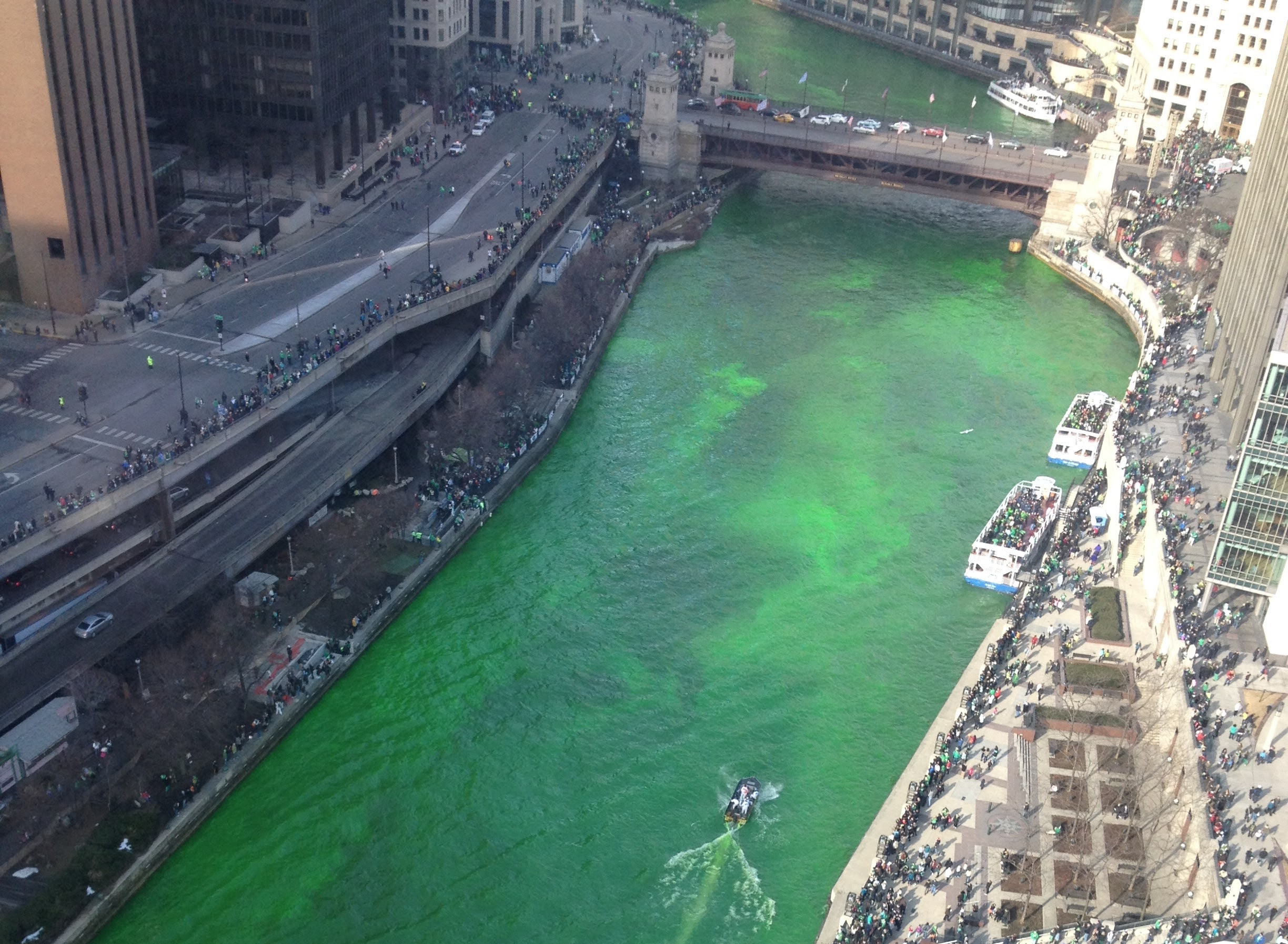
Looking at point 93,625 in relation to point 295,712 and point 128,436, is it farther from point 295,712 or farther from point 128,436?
point 128,436

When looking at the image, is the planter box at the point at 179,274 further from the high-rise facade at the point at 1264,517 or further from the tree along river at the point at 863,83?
the tree along river at the point at 863,83

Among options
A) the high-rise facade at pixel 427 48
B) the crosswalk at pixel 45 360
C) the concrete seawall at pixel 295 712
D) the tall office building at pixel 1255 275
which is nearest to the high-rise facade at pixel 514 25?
the high-rise facade at pixel 427 48

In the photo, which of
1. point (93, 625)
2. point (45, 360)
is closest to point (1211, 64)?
point (45, 360)

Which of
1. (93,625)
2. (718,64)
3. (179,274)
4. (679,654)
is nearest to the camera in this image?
(93,625)

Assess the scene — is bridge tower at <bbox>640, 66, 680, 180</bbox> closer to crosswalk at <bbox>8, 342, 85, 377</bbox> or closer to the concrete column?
the concrete column

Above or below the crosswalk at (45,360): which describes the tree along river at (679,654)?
below

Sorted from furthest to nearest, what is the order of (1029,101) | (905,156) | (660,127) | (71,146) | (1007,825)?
(1029,101)
(660,127)
(905,156)
(71,146)
(1007,825)

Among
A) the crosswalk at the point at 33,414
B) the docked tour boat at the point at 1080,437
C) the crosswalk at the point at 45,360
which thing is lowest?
the docked tour boat at the point at 1080,437
